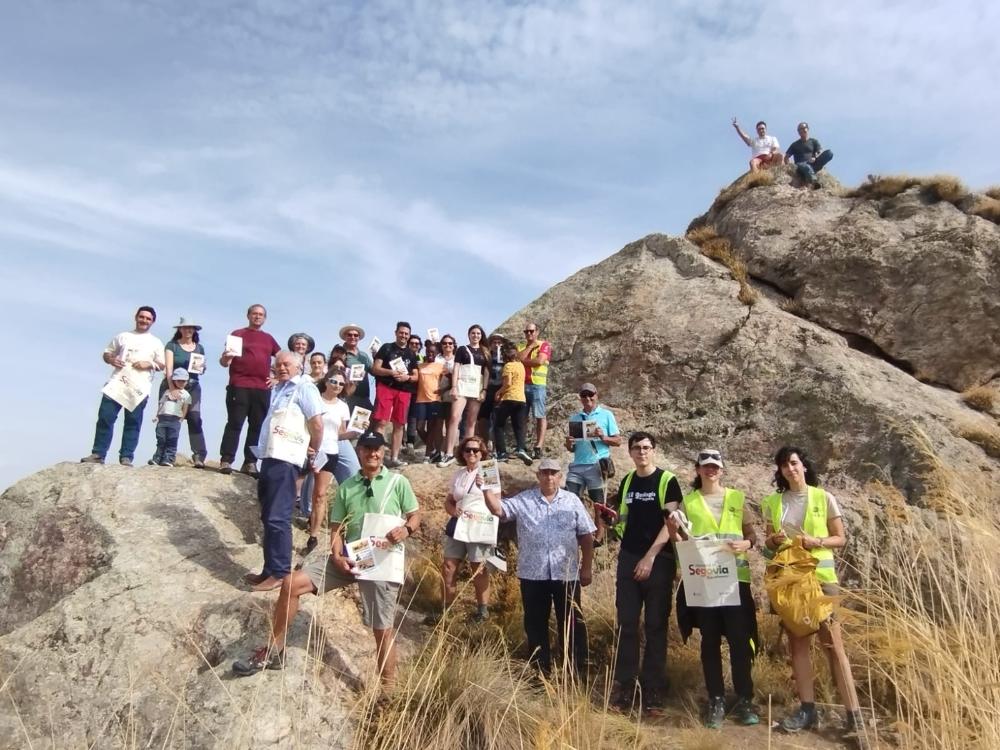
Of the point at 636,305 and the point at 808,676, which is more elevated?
the point at 636,305

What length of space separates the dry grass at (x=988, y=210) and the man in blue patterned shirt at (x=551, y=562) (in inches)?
474

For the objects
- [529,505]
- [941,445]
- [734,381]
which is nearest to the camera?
[529,505]

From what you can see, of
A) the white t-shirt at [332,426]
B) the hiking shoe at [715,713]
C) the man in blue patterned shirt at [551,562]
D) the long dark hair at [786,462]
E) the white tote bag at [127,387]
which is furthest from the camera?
the white tote bag at [127,387]

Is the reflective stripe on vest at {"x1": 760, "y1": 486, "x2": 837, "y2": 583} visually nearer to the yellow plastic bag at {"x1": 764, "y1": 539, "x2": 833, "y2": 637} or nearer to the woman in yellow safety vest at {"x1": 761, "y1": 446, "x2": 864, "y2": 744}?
the woman in yellow safety vest at {"x1": 761, "y1": 446, "x2": 864, "y2": 744}

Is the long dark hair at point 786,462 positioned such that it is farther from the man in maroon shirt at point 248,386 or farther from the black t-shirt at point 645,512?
the man in maroon shirt at point 248,386

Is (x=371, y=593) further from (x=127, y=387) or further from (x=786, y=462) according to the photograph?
(x=127, y=387)

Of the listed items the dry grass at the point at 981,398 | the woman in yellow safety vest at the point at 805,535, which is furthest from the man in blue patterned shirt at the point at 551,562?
the dry grass at the point at 981,398

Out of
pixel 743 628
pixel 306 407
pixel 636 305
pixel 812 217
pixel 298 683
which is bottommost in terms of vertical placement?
pixel 298 683

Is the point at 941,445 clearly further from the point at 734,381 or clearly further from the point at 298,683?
the point at 298,683

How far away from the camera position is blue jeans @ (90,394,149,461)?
926 centimetres

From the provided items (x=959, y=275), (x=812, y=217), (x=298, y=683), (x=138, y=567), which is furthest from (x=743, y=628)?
(x=812, y=217)

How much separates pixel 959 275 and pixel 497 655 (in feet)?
37.5

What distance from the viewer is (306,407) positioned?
23.5ft

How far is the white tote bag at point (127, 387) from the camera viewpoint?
922cm
